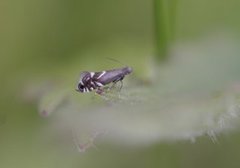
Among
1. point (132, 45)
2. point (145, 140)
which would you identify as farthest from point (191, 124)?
point (132, 45)

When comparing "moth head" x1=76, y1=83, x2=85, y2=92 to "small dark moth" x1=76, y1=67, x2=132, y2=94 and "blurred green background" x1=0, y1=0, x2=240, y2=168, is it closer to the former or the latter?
"small dark moth" x1=76, y1=67, x2=132, y2=94

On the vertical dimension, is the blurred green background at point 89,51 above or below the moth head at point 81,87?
above

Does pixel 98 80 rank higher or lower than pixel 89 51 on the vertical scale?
lower

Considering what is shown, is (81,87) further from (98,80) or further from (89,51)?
(89,51)

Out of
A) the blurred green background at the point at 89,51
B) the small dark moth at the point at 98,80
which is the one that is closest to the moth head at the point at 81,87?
the small dark moth at the point at 98,80

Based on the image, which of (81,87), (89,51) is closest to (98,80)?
(81,87)

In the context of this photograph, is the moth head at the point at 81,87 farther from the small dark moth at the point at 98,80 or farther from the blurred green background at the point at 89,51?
the blurred green background at the point at 89,51
